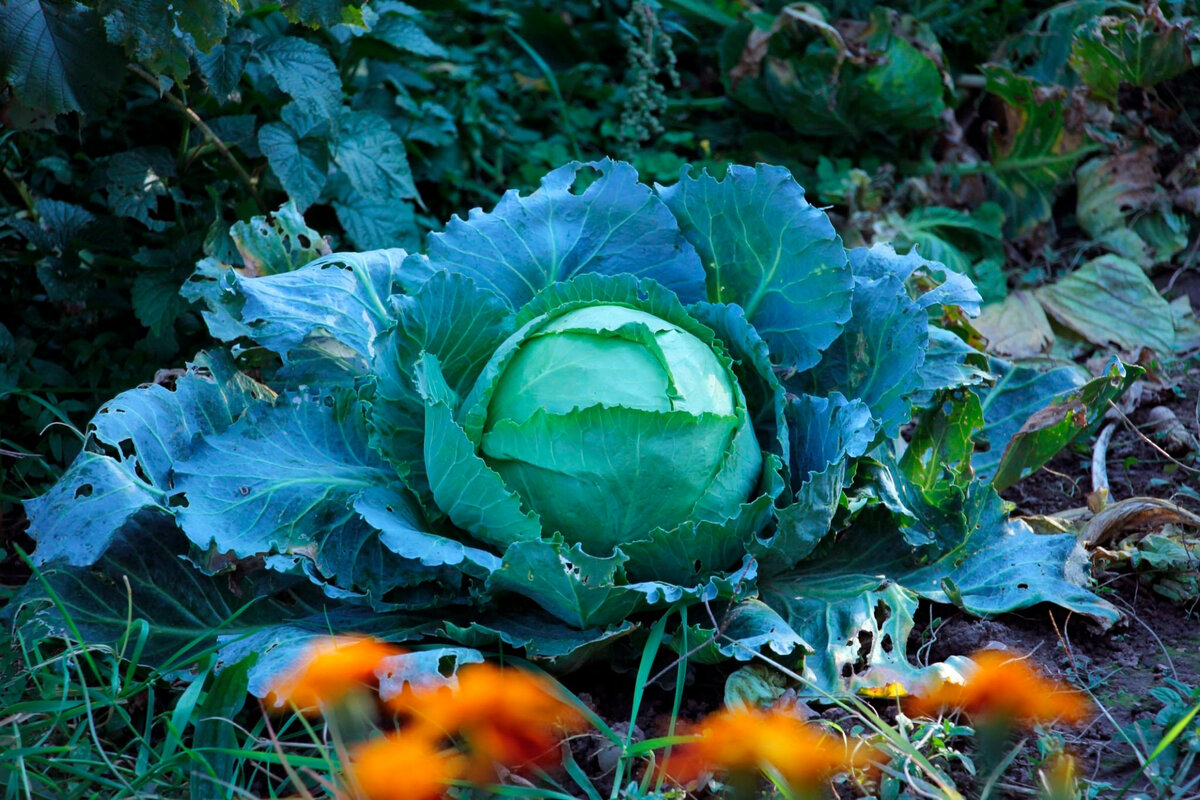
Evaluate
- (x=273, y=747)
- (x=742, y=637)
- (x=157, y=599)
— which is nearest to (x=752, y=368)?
(x=742, y=637)

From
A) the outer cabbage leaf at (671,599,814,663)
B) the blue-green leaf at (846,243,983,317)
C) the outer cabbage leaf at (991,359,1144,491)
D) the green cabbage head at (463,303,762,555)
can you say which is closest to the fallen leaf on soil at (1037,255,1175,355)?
the outer cabbage leaf at (991,359,1144,491)

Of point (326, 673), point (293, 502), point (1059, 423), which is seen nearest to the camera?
point (326, 673)

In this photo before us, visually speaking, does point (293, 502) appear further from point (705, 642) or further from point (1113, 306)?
point (1113, 306)

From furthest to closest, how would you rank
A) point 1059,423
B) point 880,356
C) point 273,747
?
1. point 1059,423
2. point 880,356
3. point 273,747

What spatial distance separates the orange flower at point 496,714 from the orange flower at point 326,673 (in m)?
0.10

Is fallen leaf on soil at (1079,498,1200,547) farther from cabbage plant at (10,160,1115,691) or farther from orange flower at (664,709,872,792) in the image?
orange flower at (664,709,872,792)

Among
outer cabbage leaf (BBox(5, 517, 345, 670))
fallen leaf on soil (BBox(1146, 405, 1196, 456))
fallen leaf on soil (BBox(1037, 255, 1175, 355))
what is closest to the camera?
outer cabbage leaf (BBox(5, 517, 345, 670))

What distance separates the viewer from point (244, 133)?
11.4 ft

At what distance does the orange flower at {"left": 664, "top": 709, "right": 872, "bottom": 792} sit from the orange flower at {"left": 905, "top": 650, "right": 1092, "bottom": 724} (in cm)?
23

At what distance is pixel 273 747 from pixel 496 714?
1.50ft

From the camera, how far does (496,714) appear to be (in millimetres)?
2201

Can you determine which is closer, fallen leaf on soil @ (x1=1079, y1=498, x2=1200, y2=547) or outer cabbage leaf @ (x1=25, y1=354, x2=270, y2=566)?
outer cabbage leaf @ (x1=25, y1=354, x2=270, y2=566)

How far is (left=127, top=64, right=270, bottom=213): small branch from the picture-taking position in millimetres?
3238

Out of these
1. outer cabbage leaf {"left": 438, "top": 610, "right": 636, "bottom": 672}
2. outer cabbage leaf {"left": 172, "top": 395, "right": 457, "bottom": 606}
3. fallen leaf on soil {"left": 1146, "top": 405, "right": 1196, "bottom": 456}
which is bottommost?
fallen leaf on soil {"left": 1146, "top": 405, "right": 1196, "bottom": 456}
